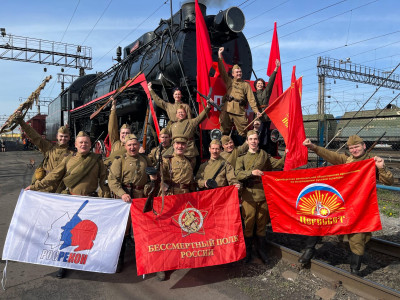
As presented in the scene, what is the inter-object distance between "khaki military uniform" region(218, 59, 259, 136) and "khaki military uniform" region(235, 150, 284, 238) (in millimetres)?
1287

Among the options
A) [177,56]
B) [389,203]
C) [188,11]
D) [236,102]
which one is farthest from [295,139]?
[389,203]

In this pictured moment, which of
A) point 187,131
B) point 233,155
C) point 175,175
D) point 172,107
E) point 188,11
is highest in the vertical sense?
point 188,11

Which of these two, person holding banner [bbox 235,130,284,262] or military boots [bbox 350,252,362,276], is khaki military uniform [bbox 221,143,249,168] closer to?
person holding banner [bbox 235,130,284,262]

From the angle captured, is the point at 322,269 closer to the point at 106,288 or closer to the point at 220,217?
the point at 220,217

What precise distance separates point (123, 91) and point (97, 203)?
11.5 ft

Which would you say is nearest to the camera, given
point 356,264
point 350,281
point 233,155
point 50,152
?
point 350,281

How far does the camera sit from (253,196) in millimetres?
4082

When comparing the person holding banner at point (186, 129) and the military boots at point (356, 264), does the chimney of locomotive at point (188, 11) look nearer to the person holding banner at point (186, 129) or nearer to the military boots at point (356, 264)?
the person holding banner at point (186, 129)

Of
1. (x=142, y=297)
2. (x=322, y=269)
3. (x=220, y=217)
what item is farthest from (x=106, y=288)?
(x=322, y=269)

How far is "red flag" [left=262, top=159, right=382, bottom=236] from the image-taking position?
3.40 metres

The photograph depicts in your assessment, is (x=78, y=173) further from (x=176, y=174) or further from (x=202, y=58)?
(x=202, y=58)

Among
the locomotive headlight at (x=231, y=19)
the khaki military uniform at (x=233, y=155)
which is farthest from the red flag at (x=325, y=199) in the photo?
the locomotive headlight at (x=231, y=19)

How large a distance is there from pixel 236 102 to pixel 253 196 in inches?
74.4

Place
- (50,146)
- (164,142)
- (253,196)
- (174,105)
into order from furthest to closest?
(174,105)
(164,142)
(50,146)
(253,196)
